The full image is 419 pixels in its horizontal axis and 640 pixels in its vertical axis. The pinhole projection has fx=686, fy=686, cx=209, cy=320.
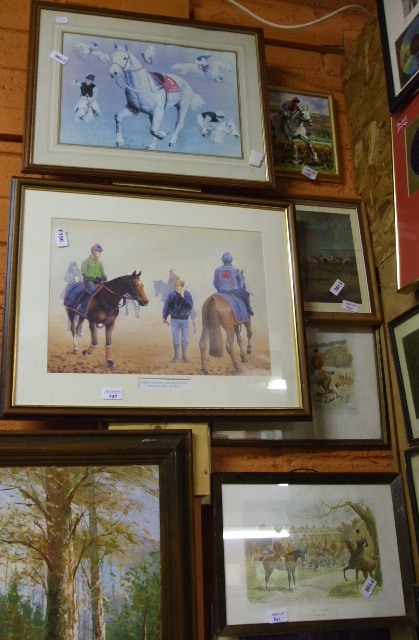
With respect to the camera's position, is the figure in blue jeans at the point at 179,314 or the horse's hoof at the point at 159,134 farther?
the horse's hoof at the point at 159,134

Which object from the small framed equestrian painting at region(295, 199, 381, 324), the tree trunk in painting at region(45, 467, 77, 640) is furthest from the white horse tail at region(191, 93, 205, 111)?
the tree trunk in painting at region(45, 467, 77, 640)

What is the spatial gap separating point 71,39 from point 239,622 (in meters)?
1.31

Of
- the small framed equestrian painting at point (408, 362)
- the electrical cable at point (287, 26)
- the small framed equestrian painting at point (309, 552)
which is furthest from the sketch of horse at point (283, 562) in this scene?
the electrical cable at point (287, 26)

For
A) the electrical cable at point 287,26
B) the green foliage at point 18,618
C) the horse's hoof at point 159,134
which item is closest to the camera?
the green foliage at point 18,618

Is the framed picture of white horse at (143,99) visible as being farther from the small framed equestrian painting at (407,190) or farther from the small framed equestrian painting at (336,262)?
the small framed equestrian painting at (407,190)

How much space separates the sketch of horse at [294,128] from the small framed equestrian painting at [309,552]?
83cm

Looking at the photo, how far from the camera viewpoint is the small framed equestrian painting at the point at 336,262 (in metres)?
1.60

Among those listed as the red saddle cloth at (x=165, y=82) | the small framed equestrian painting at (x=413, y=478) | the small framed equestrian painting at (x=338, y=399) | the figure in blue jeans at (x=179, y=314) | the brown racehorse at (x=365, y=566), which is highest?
the red saddle cloth at (x=165, y=82)

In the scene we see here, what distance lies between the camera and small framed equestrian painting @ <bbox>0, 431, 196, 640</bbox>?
1180 mm

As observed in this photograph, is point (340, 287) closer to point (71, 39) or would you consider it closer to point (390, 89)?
point (390, 89)

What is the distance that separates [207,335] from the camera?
1.43 meters

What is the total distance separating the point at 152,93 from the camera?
5.22 ft

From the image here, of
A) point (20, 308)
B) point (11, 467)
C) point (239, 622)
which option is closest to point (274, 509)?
point (239, 622)

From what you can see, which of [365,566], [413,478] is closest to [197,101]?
[413,478]
